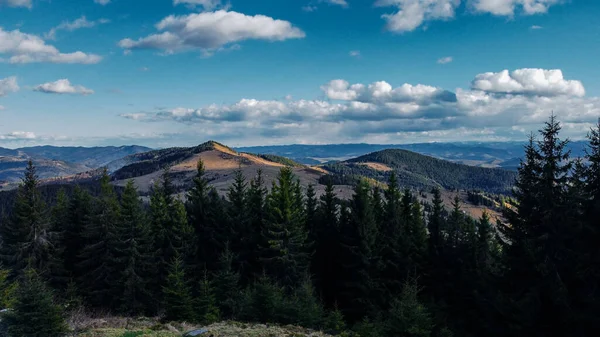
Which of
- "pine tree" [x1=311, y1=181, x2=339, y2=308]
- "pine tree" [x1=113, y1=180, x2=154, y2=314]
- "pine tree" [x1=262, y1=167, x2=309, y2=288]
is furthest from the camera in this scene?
"pine tree" [x1=311, y1=181, x2=339, y2=308]

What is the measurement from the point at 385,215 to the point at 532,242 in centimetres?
3234

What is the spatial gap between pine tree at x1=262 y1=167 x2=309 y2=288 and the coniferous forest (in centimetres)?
17

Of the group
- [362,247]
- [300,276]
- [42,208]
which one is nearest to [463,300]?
[362,247]

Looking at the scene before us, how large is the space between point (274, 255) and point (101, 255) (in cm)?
2244

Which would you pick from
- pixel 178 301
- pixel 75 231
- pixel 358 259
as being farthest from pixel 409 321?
pixel 75 231

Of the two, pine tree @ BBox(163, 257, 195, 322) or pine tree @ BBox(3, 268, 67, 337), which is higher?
pine tree @ BBox(3, 268, 67, 337)

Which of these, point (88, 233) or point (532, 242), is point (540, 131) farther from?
point (88, 233)

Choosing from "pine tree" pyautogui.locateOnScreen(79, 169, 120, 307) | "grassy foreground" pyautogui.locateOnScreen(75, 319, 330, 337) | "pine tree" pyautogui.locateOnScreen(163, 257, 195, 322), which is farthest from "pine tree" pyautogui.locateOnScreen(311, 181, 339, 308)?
"grassy foreground" pyautogui.locateOnScreen(75, 319, 330, 337)

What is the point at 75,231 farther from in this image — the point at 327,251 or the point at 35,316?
the point at 35,316

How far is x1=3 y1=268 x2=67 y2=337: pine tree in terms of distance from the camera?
1911 centimetres

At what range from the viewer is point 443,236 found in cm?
5609

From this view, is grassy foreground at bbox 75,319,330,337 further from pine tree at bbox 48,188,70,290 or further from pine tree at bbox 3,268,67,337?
pine tree at bbox 48,188,70,290

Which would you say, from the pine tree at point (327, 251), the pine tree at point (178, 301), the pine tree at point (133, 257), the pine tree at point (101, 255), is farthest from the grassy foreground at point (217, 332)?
the pine tree at point (327, 251)

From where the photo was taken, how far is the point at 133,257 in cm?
4744
